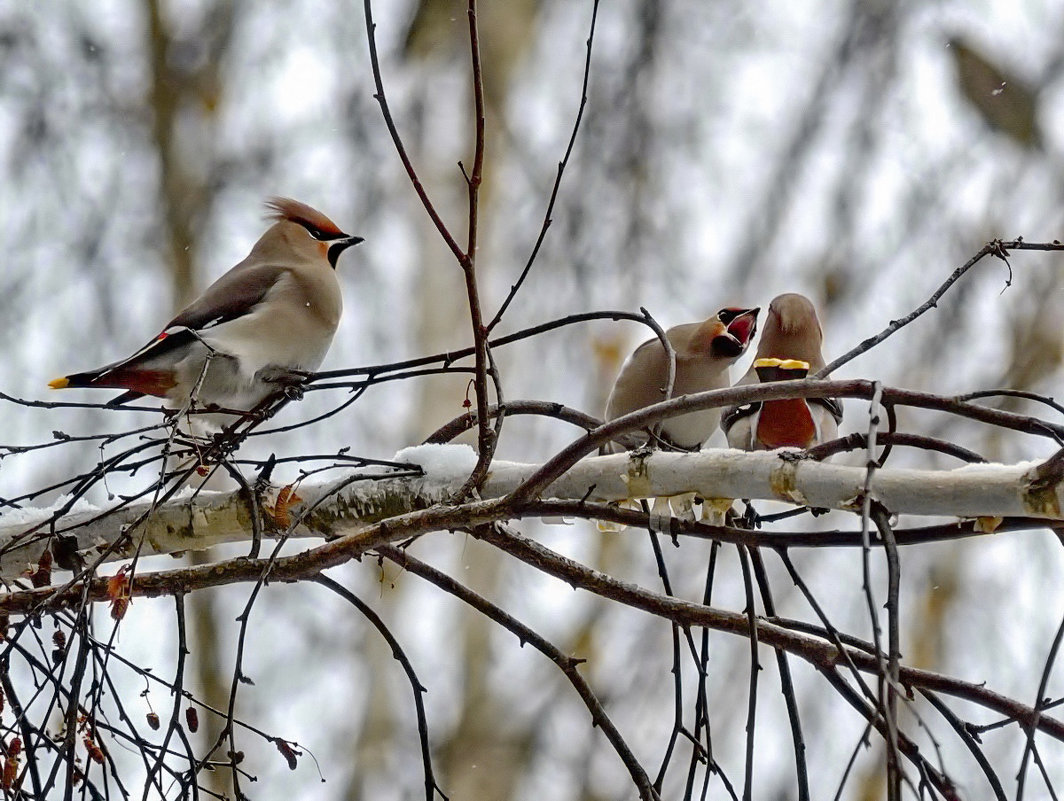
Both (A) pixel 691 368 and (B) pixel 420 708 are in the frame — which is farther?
(A) pixel 691 368

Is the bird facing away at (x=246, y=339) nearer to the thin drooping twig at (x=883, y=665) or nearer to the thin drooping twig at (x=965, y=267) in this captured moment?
the thin drooping twig at (x=965, y=267)

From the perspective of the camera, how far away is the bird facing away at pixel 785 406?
7.20ft

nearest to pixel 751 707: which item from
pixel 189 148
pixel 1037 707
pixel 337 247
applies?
pixel 1037 707

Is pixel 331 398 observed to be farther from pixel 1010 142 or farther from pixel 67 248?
pixel 1010 142

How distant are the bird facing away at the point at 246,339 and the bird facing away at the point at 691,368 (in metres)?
0.80

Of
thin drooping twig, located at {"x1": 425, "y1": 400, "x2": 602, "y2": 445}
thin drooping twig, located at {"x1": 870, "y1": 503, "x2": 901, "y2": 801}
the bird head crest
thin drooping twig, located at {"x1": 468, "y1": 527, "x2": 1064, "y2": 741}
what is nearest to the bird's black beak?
the bird head crest

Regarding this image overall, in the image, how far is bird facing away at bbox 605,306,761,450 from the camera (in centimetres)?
283

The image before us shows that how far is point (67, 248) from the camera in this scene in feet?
23.7

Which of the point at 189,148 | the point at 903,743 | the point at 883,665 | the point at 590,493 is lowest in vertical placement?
the point at 883,665

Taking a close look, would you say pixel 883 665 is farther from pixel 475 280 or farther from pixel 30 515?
pixel 30 515

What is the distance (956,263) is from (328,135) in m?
3.63

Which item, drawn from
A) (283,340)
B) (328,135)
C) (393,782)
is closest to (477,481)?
(283,340)

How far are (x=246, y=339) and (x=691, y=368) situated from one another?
1.09m

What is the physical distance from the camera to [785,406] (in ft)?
7.16
